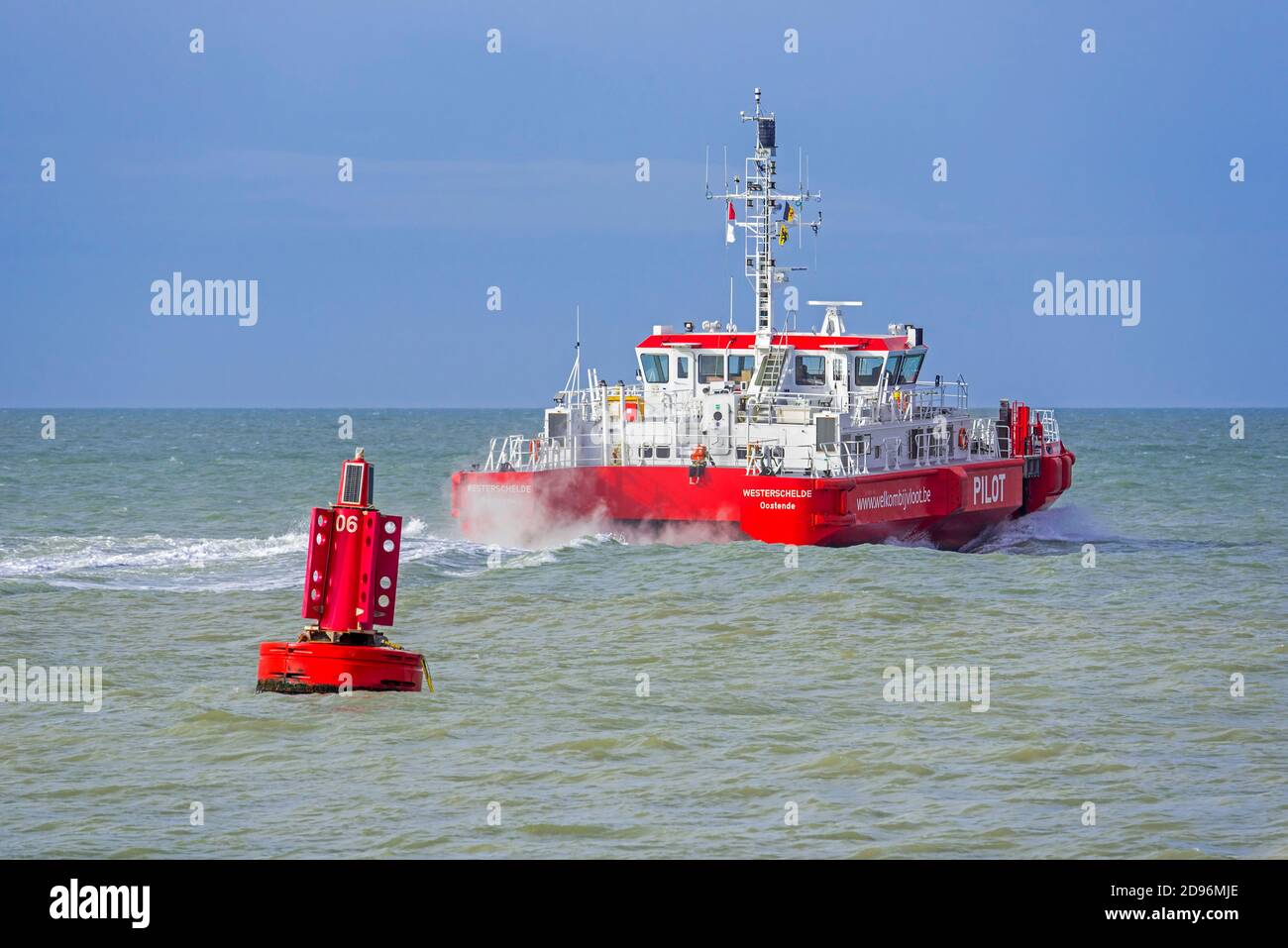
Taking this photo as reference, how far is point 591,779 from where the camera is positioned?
14.8m

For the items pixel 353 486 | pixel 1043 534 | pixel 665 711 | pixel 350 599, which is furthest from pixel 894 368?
pixel 350 599

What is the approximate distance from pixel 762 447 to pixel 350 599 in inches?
661

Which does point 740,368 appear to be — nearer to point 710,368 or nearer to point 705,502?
point 710,368

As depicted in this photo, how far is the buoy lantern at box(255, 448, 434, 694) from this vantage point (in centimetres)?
1711

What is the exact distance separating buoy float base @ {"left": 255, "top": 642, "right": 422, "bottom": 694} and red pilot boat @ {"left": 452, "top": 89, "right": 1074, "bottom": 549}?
14.5 metres

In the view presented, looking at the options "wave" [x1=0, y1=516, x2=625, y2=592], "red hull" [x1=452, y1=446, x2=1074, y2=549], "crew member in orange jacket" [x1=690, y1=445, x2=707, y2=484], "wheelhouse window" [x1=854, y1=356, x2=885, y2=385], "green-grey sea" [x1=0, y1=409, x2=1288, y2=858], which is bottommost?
"green-grey sea" [x1=0, y1=409, x2=1288, y2=858]

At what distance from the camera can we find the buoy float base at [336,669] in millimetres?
17375

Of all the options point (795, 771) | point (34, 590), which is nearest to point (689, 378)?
point (34, 590)

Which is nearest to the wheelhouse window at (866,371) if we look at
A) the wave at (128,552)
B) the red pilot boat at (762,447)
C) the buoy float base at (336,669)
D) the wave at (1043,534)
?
the red pilot boat at (762,447)

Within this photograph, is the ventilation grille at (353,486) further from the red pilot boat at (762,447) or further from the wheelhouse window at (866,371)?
the wheelhouse window at (866,371)

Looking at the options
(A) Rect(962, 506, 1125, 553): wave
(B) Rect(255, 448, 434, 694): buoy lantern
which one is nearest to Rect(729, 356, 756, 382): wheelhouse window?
(A) Rect(962, 506, 1125, 553): wave

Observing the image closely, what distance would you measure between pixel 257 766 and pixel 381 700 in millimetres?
2335

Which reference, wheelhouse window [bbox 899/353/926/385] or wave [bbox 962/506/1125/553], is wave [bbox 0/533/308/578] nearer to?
wheelhouse window [bbox 899/353/926/385]
